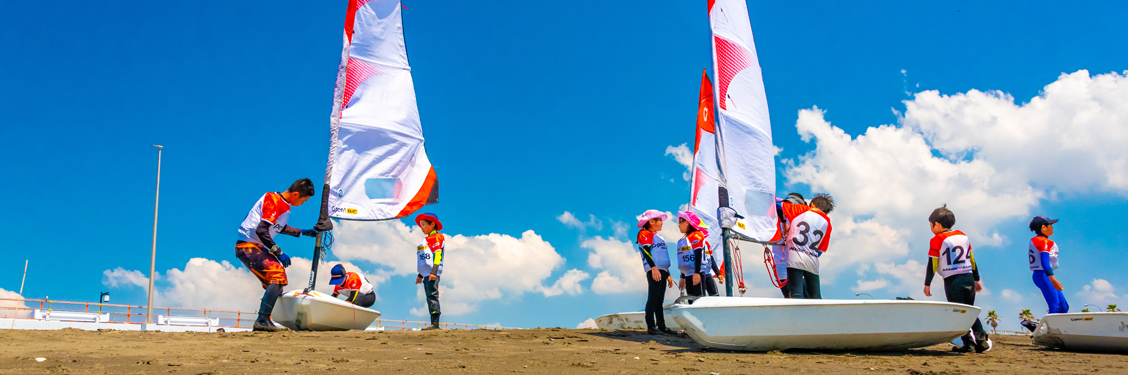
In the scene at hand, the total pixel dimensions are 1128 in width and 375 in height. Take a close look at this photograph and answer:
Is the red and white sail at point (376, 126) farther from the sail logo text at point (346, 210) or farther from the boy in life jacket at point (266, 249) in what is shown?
the boy in life jacket at point (266, 249)

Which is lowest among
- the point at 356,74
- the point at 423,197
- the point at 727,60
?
the point at 423,197

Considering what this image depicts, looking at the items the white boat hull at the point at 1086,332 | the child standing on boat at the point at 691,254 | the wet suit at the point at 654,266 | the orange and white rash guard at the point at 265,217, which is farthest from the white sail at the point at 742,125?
the orange and white rash guard at the point at 265,217

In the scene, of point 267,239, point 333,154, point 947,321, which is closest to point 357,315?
point 267,239

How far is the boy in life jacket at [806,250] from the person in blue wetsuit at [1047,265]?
150 inches

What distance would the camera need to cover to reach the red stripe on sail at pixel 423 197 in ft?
34.5

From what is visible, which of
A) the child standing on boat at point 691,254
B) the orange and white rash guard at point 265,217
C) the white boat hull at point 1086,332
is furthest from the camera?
the child standing on boat at point 691,254

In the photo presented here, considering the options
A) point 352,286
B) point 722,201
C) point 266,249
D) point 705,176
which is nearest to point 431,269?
point 352,286

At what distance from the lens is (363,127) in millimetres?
10328

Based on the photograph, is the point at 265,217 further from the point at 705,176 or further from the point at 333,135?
the point at 705,176

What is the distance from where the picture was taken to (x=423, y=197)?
10.8 m

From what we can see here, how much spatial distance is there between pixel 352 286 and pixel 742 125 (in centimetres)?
636

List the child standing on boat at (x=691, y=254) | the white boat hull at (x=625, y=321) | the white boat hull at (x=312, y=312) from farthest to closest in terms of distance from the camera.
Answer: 1. the white boat hull at (x=625, y=321)
2. the child standing on boat at (x=691, y=254)
3. the white boat hull at (x=312, y=312)

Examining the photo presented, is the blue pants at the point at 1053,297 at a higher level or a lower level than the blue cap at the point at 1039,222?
lower

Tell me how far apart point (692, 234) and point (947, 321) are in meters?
3.39
